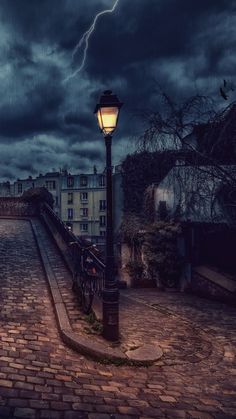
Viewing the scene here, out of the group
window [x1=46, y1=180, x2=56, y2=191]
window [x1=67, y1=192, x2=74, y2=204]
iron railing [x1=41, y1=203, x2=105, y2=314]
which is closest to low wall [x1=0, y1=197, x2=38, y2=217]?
iron railing [x1=41, y1=203, x2=105, y2=314]

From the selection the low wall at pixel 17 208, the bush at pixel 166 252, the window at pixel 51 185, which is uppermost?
the window at pixel 51 185

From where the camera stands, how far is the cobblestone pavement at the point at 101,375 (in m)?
3.57

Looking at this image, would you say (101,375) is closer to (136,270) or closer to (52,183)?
(136,270)

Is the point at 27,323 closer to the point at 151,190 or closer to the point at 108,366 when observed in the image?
the point at 108,366

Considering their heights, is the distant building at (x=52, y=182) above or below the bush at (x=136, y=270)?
above

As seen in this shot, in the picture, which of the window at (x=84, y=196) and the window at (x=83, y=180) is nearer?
the window at (x=84, y=196)

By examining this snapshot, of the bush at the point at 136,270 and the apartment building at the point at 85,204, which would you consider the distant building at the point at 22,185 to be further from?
the bush at the point at 136,270

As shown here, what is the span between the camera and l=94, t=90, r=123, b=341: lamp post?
18.5 ft

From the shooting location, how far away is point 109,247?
5.92 m

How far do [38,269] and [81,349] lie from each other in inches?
209

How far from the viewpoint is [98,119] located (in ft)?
19.4

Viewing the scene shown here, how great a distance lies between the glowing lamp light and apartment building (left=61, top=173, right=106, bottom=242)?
49.7 metres

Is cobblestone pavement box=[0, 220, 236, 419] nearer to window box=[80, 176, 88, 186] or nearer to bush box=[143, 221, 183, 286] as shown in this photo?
bush box=[143, 221, 183, 286]

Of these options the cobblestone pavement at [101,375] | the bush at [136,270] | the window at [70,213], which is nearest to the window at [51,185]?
the window at [70,213]
